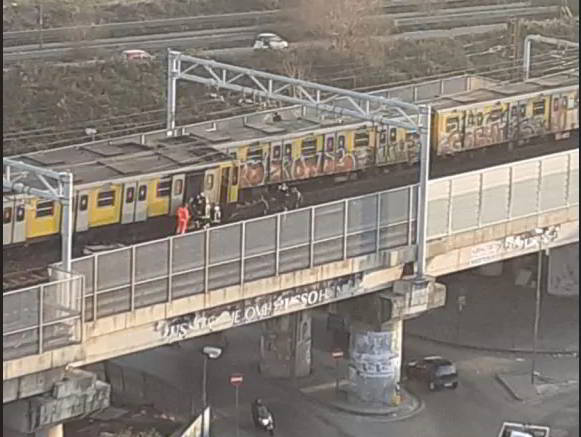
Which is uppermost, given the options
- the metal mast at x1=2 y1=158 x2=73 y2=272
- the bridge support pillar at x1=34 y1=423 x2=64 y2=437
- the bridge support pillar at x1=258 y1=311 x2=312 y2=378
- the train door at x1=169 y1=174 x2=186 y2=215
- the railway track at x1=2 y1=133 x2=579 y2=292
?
the metal mast at x1=2 y1=158 x2=73 y2=272

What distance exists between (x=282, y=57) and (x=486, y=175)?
21.8 m

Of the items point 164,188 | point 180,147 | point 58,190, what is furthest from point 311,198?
point 58,190

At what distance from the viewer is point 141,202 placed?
92.4ft

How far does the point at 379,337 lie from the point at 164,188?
4874 mm

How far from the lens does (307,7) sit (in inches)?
1983

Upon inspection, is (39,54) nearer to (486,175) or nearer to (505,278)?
(505,278)

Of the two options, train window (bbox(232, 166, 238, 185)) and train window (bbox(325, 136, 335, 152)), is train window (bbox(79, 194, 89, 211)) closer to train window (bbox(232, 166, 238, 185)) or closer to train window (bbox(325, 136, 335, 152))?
train window (bbox(232, 166, 238, 185))

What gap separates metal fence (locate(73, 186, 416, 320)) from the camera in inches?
859

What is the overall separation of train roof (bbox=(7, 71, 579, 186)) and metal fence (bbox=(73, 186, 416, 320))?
10.2 ft

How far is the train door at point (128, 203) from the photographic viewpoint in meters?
27.8

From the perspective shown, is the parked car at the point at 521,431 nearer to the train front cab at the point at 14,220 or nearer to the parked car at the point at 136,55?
the train front cab at the point at 14,220

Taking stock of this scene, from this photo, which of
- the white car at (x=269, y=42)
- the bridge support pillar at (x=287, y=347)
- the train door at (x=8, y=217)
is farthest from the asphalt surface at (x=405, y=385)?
the white car at (x=269, y=42)

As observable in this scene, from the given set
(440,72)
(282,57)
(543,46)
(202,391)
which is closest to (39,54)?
(282,57)

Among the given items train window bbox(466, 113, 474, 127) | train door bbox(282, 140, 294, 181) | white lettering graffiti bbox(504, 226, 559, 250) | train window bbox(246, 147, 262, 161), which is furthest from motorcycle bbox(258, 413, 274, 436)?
train window bbox(466, 113, 474, 127)
